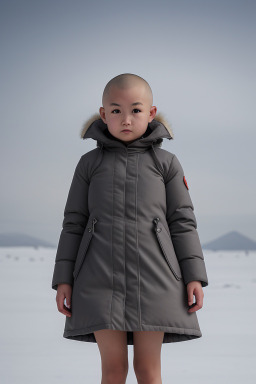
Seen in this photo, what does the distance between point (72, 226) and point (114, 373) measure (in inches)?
17.7

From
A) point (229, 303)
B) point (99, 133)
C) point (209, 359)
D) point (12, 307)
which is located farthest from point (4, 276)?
point (99, 133)

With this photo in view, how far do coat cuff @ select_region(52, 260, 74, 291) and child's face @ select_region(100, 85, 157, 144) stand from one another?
41 centimetres

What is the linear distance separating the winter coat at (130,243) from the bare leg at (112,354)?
0.20 ft

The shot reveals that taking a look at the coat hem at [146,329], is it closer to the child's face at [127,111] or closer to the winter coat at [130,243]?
the winter coat at [130,243]

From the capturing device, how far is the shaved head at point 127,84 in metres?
1.85

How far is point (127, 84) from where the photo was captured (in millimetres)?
1849

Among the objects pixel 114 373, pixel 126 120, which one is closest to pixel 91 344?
pixel 114 373

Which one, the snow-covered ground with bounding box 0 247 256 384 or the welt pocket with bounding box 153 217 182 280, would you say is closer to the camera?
the welt pocket with bounding box 153 217 182 280

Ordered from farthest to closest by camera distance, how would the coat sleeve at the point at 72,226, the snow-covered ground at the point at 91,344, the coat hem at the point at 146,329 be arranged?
the snow-covered ground at the point at 91,344 → the coat sleeve at the point at 72,226 → the coat hem at the point at 146,329

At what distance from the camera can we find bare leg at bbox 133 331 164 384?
1.77m

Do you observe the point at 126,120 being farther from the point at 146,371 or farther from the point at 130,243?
the point at 146,371

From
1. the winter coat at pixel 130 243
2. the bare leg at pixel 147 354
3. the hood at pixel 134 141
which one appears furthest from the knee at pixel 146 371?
the hood at pixel 134 141

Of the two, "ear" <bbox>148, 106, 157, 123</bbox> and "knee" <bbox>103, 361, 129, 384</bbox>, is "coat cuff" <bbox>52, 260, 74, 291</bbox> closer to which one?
"knee" <bbox>103, 361, 129, 384</bbox>

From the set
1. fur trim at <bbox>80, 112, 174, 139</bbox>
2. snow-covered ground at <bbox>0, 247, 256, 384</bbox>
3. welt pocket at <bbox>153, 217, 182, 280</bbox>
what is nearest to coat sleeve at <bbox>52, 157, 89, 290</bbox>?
fur trim at <bbox>80, 112, 174, 139</bbox>
